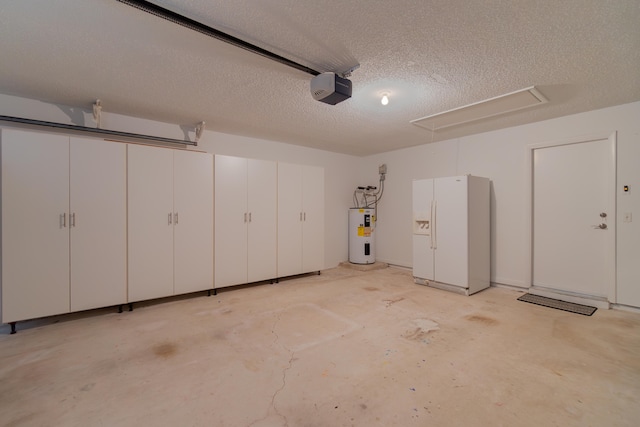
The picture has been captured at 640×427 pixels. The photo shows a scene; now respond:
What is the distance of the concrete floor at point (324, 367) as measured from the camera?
5.25ft

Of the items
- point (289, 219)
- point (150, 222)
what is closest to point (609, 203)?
point (289, 219)

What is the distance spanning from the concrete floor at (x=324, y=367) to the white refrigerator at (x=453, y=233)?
0.65 meters

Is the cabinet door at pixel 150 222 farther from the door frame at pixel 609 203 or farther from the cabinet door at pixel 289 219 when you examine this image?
the door frame at pixel 609 203

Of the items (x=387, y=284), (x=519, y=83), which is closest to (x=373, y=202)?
(x=387, y=284)

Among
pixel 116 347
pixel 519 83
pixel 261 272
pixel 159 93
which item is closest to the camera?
pixel 116 347

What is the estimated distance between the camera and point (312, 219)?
491cm

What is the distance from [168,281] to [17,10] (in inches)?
112

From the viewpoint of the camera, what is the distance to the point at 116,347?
7.82ft

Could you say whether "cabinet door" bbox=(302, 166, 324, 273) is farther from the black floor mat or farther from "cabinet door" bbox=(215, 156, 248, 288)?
the black floor mat

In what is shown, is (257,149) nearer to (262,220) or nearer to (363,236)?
(262,220)

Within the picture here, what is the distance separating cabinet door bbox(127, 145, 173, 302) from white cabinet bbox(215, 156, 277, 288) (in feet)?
2.06

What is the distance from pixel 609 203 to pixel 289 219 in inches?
170

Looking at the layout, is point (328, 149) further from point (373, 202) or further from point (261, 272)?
point (261, 272)

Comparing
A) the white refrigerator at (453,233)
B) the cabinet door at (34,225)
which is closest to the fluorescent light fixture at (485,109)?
the white refrigerator at (453,233)
